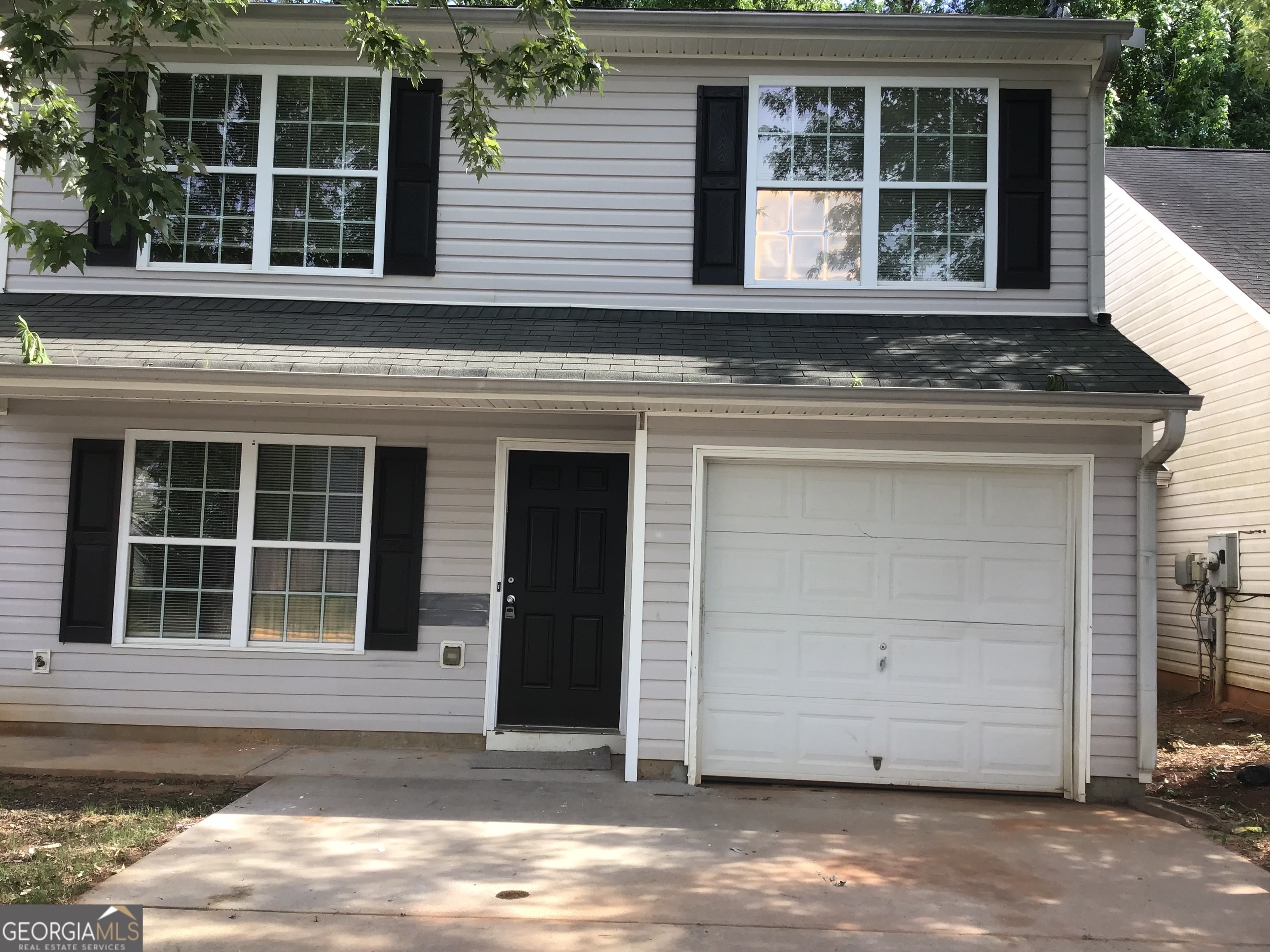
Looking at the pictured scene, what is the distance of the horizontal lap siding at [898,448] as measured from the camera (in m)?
6.29

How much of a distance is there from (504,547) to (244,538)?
6.24ft

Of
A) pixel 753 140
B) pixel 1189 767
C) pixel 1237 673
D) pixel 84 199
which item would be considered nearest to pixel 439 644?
pixel 84 199

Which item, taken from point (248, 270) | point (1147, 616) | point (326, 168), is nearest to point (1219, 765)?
point (1147, 616)

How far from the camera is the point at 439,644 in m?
7.21

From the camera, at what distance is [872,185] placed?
24.7ft

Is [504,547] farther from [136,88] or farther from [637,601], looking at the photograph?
[136,88]

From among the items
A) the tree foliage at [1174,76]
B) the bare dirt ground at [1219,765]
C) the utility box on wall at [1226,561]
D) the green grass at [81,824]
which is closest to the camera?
the green grass at [81,824]

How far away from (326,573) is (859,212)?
15.9 feet

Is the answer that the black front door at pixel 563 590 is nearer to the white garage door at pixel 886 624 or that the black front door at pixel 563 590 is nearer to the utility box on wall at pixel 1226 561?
the white garage door at pixel 886 624

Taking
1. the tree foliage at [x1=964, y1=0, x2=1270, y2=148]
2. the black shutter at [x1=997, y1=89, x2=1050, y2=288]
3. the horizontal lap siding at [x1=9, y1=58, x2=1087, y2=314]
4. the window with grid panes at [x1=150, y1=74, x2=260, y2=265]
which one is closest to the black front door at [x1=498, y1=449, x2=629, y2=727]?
the horizontal lap siding at [x1=9, y1=58, x2=1087, y2=314]

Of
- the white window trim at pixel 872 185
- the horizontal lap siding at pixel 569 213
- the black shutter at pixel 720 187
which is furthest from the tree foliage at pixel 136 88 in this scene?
the white window trim at pixel 872 185

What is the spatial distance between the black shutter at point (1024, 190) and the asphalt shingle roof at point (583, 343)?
0.38 metres

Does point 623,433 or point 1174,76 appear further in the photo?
point 1174,76

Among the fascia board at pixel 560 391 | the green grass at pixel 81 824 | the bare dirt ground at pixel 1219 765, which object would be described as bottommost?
the green grass at pixel 81 824
